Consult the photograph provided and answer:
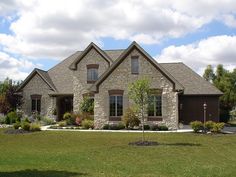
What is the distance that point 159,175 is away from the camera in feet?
43.8

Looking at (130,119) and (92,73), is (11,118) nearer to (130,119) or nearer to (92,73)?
(92,73)

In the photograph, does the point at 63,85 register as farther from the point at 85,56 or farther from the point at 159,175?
the point at 159,175

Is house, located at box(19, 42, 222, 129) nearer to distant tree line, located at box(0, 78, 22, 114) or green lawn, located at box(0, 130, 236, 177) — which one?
distant tree line, located at box(0, 78, 22, 114)

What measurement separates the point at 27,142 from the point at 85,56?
17.7m

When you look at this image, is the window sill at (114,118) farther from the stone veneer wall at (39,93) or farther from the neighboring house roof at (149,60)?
the stone veneer wall at (39,93)

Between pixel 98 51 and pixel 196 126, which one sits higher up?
pixel 98 51

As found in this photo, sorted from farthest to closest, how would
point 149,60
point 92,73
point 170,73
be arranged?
point 170,73
point 92,73
point 149,60

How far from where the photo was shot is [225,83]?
184ft

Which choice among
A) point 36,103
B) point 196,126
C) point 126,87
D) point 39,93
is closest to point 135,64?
point 126,87

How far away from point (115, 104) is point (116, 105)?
0.13m

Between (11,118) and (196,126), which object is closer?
(196,126)

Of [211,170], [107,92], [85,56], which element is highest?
[85,56]

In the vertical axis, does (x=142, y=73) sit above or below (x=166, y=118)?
above

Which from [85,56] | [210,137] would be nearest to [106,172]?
[210,137]
